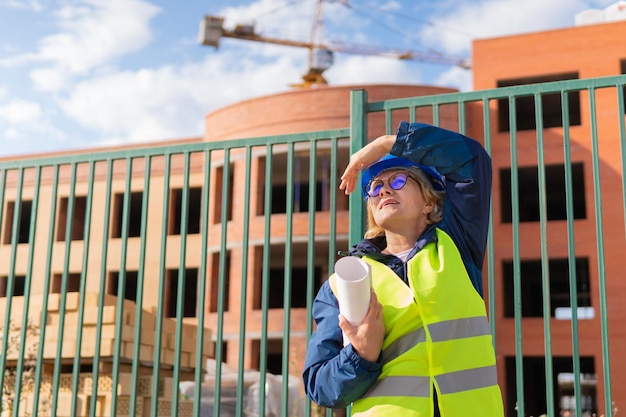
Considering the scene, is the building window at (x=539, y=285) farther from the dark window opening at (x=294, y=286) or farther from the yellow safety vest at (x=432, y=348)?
the yellow safety vest at (x=432, y=348)

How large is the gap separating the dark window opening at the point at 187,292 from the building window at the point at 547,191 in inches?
466

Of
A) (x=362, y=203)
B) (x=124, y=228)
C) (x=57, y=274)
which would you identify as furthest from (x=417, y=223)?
(x=57, y=274)

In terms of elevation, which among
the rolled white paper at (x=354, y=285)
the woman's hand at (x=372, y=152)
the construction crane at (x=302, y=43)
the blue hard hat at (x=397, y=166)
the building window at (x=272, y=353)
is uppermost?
the construction crane at (x=302, y=43)

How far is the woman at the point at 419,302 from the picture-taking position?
79.5 inches

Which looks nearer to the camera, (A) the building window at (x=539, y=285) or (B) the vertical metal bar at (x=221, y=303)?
(B) the vertical metal bar at (x=221, y=303)

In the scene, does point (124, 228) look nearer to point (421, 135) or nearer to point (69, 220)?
point (69, 220)

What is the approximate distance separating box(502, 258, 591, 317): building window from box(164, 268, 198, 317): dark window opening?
37.8ft

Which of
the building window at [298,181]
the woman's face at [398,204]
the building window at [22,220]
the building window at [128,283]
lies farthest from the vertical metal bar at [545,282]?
the building window at [22,220]

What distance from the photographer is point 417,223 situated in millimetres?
2311

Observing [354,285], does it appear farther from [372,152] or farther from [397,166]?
[372,152]

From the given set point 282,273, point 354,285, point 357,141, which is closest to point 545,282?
point 357,141

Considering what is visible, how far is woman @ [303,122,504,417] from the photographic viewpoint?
2.02 m

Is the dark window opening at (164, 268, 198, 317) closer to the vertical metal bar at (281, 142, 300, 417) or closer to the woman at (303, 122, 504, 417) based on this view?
the vertical metal bar at (281, 142, 300, 417)

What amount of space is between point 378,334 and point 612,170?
72.8 ft
